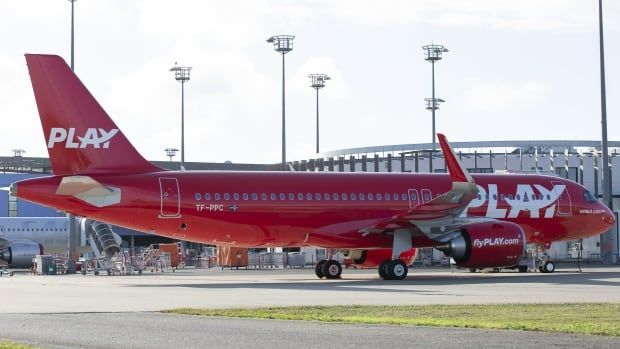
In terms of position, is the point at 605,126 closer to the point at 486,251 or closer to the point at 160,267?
the point at 486,251

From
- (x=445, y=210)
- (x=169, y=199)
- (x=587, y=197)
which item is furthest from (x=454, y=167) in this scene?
(x=587, y=197)

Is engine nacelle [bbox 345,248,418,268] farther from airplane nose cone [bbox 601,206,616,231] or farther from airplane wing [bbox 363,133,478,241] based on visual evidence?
airplane nose cone [bbox 601,206,616,231]

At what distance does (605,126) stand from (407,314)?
32198 mm

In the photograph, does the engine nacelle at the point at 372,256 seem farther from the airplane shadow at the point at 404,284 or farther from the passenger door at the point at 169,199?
the passenger door at the point at 169,199

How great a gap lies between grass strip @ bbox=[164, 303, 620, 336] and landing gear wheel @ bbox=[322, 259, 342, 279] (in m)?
16.3

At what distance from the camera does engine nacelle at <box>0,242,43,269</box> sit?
56.2 m

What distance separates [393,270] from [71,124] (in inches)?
429

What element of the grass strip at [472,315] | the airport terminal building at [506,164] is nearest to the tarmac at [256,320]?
the grass strip at [472,315]

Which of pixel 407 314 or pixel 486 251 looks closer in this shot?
pixel 407 314

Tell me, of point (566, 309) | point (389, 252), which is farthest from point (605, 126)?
point (566, 309)

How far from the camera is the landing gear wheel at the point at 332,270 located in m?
37.5

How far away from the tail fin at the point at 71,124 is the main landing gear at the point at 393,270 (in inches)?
331

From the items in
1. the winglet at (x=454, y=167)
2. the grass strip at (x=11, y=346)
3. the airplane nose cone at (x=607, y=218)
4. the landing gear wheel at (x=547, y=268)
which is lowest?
the grass strip at (x=11, y=346)

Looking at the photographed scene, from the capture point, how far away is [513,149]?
82250 millimetres
